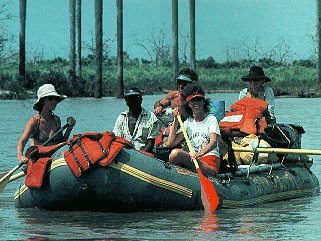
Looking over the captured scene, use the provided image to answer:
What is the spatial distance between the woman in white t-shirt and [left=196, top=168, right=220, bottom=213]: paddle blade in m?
0.17

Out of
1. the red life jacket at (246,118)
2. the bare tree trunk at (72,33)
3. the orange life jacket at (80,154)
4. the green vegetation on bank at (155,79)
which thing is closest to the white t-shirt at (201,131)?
the orange life jacket at (80,154)

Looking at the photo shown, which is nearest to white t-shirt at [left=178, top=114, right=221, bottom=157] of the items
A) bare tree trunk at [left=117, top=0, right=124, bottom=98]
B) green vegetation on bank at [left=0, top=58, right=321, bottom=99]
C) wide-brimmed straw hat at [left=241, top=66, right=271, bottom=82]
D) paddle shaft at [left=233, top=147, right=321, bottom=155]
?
paddle shaft at [left=233, top=147, right=321, bottom=155]

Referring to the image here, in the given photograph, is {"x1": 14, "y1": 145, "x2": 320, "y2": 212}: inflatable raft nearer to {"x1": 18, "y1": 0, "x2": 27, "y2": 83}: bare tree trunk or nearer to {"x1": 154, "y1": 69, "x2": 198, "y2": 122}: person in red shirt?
{"x1": 154, "y1": 69, "x2": 198, "y2": 122}: person in red shirt

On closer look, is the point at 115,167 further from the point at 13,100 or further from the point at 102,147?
the point at 13,100

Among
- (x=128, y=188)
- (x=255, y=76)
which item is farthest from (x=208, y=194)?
(x=255, y=76)

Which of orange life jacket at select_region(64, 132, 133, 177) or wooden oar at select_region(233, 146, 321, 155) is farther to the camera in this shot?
wooden oar at select_region(233, 146, 321, 155)

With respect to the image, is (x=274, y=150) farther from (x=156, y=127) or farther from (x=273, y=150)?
(x=156, y=127)

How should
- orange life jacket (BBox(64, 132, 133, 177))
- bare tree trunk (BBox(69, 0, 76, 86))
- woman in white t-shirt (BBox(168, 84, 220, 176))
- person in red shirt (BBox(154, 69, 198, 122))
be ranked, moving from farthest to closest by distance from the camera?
1. bare tree trunk (BBox(69, 0, 76, 86))
2. person in red shirt (BBox(154, 69, 198, 122))
3. woman in white t-shirt (BBox(168, 84, 220, 176))
4. orange life jacket (BBox(64, 132, 133, 177))

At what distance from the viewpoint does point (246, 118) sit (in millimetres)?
15844

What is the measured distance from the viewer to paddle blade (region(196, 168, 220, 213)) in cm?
1380

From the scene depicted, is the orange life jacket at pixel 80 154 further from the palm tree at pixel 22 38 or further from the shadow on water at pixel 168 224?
the palm tree at pixel 22 38

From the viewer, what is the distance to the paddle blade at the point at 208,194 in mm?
13805

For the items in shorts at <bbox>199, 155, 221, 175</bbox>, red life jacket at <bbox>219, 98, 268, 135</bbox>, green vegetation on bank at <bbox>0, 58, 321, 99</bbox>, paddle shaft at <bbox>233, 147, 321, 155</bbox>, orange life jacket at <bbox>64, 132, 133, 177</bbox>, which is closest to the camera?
orange life jacket at <bbox>64, 132, 133, 177</bbox>

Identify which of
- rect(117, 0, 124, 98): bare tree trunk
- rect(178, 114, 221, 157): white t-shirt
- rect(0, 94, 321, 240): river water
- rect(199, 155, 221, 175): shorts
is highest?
rect(117, 0, 124, 98): bare tree trunk
